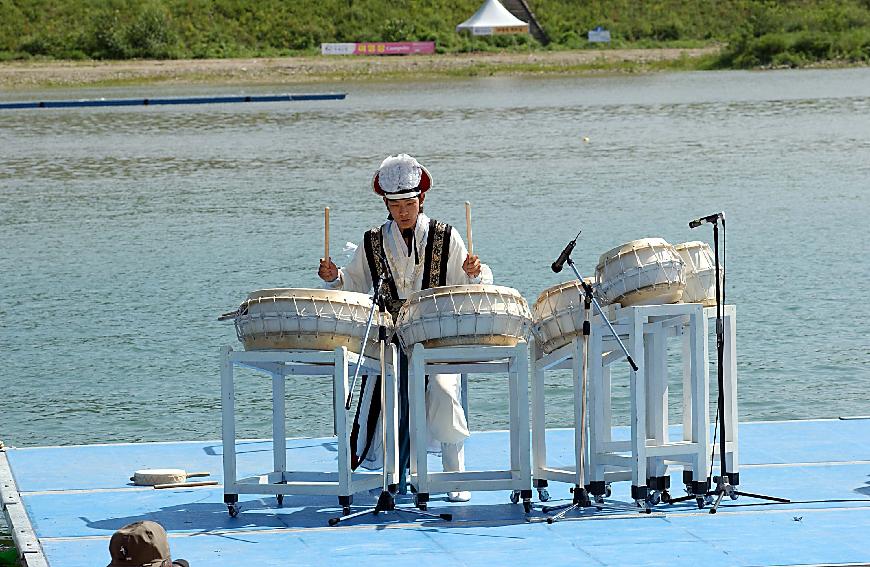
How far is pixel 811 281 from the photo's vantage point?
57.2ft

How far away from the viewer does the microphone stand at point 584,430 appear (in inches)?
284

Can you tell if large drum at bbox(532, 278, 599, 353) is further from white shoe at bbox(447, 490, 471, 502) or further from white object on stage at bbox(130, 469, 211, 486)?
white object on stage at bbox(130, 469, 211, 486)

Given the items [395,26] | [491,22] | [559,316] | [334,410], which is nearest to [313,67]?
[395,26]

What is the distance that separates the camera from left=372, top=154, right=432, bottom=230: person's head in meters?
7.79

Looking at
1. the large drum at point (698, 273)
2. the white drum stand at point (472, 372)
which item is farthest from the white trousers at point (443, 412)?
the large drum at point (698, 273)

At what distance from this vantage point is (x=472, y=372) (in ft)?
24.0

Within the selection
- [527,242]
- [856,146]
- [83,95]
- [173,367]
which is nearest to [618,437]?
[173,367]

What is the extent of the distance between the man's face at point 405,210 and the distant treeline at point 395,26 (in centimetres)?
6716

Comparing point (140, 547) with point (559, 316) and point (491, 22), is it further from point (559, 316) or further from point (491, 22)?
point (491, 22)

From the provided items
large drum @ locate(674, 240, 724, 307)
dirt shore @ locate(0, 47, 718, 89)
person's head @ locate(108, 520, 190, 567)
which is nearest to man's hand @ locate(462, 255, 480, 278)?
large drum @ locate(674, 240, 724, 307)

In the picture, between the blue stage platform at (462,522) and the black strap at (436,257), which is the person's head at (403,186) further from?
the blue stage platform at (462,522)

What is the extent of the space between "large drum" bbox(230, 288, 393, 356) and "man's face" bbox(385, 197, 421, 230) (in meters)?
0.62

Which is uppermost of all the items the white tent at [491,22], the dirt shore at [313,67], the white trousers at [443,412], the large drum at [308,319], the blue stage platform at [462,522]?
the white tent at [491,22]

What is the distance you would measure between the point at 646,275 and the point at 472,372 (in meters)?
0.75
